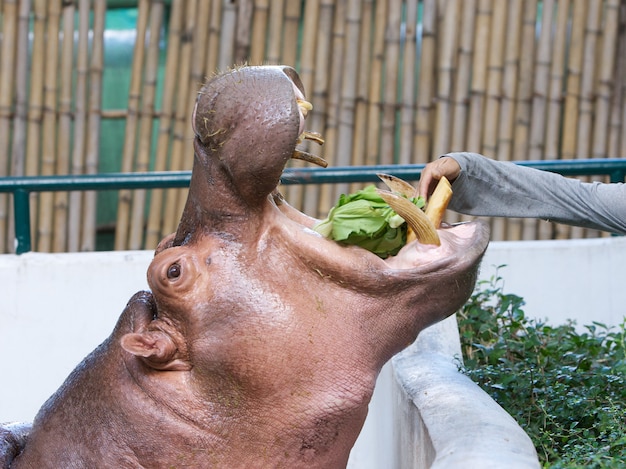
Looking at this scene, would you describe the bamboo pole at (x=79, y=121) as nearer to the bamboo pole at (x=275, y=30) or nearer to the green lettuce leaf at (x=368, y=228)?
the bamboo pole at (x=275, y=30)

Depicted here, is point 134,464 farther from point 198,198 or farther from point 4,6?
point 4,6

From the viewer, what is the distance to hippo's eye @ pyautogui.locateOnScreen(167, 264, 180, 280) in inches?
59.0

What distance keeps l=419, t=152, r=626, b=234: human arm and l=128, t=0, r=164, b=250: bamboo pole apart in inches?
120

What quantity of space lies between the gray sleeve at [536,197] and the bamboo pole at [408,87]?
8.60ft

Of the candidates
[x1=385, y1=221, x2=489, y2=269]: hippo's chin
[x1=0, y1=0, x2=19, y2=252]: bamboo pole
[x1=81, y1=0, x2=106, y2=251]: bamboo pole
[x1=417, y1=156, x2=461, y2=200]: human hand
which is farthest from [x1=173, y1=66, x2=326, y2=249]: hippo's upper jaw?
[x1=0, y1=0, x2=19, y2=252]: bamboo pole

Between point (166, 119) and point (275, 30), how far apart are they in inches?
29.2

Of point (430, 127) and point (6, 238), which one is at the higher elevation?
point (430, 127)

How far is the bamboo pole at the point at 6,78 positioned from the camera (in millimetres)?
5098

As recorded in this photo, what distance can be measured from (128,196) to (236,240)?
380 cm

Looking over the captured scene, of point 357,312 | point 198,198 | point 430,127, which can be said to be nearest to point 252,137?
point 198,198

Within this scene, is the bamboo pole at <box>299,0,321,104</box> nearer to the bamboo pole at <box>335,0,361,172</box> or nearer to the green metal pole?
the bamboo pole at <box>335,0,361,172</box>

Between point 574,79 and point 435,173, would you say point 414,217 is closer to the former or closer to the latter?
point 435,173

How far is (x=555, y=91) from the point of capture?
5098mm

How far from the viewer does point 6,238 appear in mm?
5164
